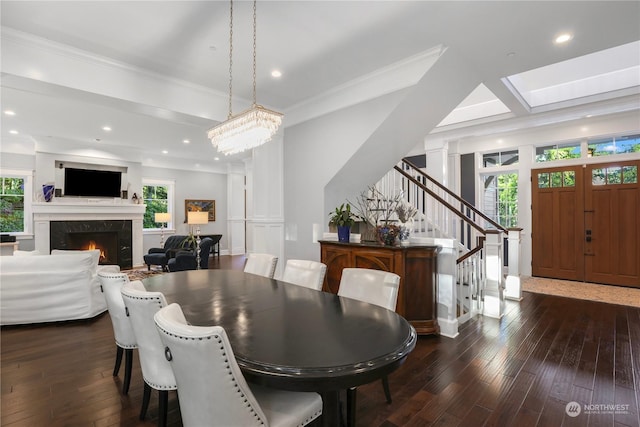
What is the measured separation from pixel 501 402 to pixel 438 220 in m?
2.70

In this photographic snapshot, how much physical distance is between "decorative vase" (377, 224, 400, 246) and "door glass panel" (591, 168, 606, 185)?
4.63 metres

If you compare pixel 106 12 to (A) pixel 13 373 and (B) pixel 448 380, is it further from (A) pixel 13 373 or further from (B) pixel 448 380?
(B) pixel 448 380

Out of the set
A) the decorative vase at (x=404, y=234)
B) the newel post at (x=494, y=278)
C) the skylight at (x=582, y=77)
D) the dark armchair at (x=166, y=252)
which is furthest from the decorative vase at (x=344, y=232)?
the dark armchair at (x=166, y=252)

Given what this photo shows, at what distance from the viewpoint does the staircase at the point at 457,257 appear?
3393mm

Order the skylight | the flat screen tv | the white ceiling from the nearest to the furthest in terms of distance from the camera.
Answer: the white ceiling < the skylight < the flat screen tv

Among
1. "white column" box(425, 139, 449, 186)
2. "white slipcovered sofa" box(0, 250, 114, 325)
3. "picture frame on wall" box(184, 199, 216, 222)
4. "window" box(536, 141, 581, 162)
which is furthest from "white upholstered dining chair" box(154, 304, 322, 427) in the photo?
"picture frame on wall" box(184, 199, 216, 222)

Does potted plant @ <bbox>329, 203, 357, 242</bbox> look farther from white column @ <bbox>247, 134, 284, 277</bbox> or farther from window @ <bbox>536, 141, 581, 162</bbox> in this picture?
window @ <bbox>536, 141, 581, 162</bbox>

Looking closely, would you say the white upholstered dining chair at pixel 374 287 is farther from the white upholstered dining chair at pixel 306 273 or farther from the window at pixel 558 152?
the window at pixel 558 152

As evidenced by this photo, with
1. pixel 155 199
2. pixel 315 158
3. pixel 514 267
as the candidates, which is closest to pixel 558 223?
pixel 514 267

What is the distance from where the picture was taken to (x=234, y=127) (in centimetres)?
254

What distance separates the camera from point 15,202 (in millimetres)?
6746

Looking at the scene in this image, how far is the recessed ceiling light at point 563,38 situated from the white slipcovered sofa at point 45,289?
17.5ft

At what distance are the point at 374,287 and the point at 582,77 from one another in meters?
5.59

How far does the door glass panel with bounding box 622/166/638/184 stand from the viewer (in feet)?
16.9
